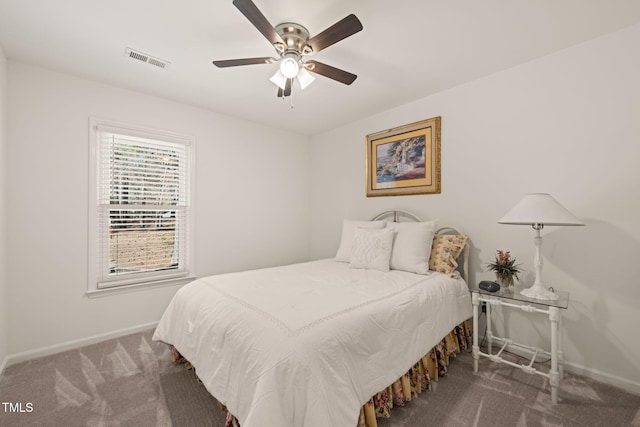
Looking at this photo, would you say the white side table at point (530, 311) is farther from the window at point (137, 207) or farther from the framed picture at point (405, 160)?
the window at point (137, 207)

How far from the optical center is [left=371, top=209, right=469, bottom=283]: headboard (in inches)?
107

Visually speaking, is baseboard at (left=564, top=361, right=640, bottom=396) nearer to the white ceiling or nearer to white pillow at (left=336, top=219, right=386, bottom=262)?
white pillow at (left=336, top=219, right=386, bottom=262)

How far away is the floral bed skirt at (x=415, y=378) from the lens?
1514mm

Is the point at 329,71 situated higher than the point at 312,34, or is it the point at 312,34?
the point at 312,34

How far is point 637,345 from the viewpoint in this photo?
77.2 inches

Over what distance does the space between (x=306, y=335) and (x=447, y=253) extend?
183cm

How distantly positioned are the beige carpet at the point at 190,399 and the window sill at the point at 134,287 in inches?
23.9

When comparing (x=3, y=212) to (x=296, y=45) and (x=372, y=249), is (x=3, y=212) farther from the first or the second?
(x=372, y=249)

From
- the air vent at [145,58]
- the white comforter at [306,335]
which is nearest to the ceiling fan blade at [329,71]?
the air vent at [145,58]

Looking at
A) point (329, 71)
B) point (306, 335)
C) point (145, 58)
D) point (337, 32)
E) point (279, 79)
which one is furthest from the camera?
point (145, 58)

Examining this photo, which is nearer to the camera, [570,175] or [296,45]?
[296,45]

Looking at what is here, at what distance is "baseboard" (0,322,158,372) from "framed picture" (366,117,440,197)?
3143mm

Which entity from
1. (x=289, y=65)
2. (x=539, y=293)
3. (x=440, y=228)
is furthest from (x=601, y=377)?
(x=289, y=65)

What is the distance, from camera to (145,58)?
234cm
